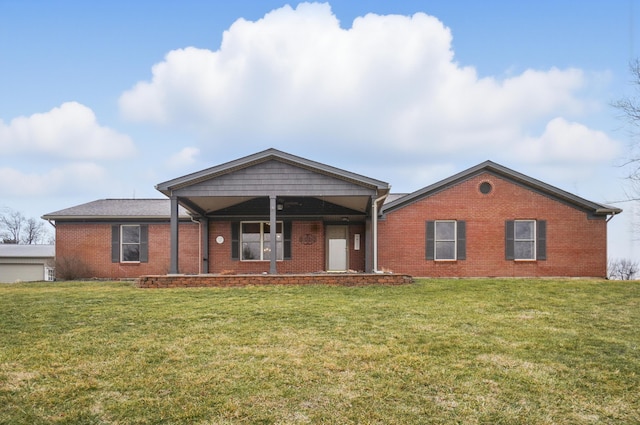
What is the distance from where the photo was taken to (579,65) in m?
15.6

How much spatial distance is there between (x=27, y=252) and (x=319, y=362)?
29.8 m

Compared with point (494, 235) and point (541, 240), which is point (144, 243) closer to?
point (494, 235)

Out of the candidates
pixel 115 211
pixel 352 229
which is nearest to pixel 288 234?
pixel 352 229

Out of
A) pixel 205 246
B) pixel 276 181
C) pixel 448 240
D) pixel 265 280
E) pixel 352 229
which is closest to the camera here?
pixel 265 280

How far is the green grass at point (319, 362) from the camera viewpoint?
395 centimetres

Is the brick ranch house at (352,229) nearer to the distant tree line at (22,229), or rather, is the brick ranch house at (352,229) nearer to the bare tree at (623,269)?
the bare tree at (623,269)

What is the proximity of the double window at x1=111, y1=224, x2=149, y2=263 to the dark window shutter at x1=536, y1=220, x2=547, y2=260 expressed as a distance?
46.3ft

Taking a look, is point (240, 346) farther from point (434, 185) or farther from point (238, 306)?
point (434, 185)

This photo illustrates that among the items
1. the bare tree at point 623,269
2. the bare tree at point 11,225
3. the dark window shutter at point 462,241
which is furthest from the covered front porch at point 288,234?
the bare tree at point 11,225

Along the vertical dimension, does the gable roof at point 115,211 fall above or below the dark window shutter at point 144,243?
above

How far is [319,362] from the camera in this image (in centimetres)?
521

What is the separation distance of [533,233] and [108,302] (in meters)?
13.8

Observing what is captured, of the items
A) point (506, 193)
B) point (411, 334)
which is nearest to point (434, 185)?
point (506, 193)

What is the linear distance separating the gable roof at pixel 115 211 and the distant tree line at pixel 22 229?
46769mm
